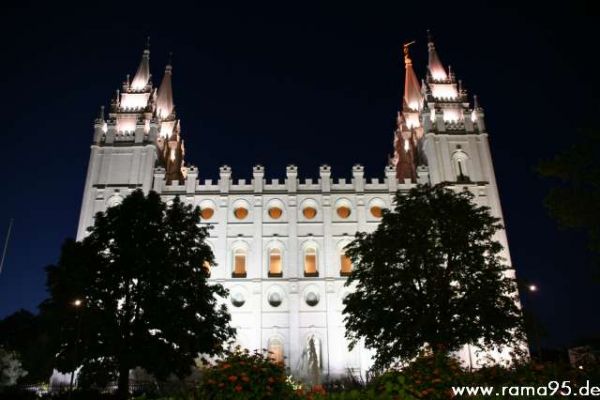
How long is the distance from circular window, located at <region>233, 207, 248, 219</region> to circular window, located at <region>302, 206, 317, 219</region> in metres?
5.47

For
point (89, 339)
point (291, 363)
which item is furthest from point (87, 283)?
point (291, 363)

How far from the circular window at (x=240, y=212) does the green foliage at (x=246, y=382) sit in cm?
3527

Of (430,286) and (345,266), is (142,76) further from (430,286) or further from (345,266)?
(430,286)

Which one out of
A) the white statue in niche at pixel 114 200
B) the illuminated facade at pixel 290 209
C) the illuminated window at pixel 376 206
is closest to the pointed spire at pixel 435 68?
the illuminated facade at pixel 290 209

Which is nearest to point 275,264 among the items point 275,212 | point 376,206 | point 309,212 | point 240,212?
point 275,212

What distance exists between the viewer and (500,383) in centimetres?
1219

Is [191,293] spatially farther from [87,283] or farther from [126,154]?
[126,154]

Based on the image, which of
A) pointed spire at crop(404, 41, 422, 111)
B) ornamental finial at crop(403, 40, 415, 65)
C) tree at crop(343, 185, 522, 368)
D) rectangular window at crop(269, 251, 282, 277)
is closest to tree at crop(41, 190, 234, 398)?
tree at crop(343, 185, 522, 368)

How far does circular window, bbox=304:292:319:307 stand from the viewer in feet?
137

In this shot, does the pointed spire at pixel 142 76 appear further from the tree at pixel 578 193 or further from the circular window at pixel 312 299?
the tree at pixel 578 193

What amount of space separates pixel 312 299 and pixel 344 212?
887cm

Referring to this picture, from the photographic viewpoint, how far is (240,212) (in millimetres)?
45688

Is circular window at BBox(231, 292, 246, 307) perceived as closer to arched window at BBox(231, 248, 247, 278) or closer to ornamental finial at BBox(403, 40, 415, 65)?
arched window at BBox(231, 248, 247, 278)

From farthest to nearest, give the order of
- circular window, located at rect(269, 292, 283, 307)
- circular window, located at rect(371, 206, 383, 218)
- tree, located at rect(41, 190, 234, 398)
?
circular window, located at rect(371, 206, 383, 218) → circular window, located at rect(269, 292, 283, 307) → tree, located at rect(41, 190, 234, 398)
